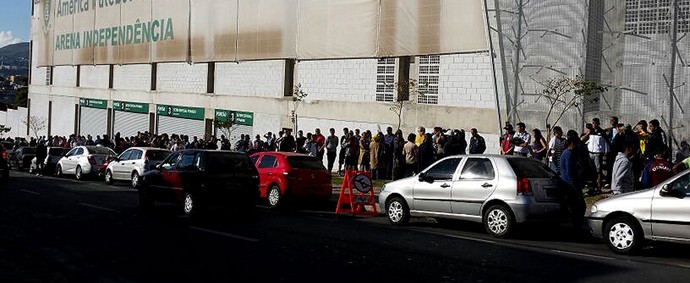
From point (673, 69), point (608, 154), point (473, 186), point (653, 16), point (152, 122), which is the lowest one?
point (473, 186)

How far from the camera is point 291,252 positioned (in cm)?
1143

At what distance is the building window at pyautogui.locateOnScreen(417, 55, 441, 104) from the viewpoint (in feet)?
92.3

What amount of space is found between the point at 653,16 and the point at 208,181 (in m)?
13.1

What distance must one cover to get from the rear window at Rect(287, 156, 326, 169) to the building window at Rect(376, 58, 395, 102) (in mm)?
10938

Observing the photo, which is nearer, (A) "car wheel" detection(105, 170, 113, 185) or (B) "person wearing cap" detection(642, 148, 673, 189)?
(B) "person wearing cap" detection(642, 148, 673, 189)

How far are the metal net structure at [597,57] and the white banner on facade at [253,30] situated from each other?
1774mm

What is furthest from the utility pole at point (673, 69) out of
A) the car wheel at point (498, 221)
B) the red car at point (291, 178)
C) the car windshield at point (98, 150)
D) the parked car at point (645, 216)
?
the car windshield at point (98, 150)

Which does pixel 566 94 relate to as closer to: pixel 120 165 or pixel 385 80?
pixel 385 80

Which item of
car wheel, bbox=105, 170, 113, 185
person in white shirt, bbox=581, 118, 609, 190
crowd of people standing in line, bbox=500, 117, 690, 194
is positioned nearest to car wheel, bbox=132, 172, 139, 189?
car wheel, bbox=105, 170, 113, 185

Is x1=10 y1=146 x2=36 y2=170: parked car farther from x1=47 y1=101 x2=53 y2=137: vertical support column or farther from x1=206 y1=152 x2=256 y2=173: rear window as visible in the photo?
x1=206 y1=152 x2=256 y2=173: rear window

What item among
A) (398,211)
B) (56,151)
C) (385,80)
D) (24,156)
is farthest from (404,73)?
(24,156)

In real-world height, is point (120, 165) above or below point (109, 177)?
above

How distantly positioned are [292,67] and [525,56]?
1432 cm

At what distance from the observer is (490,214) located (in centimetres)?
1390
